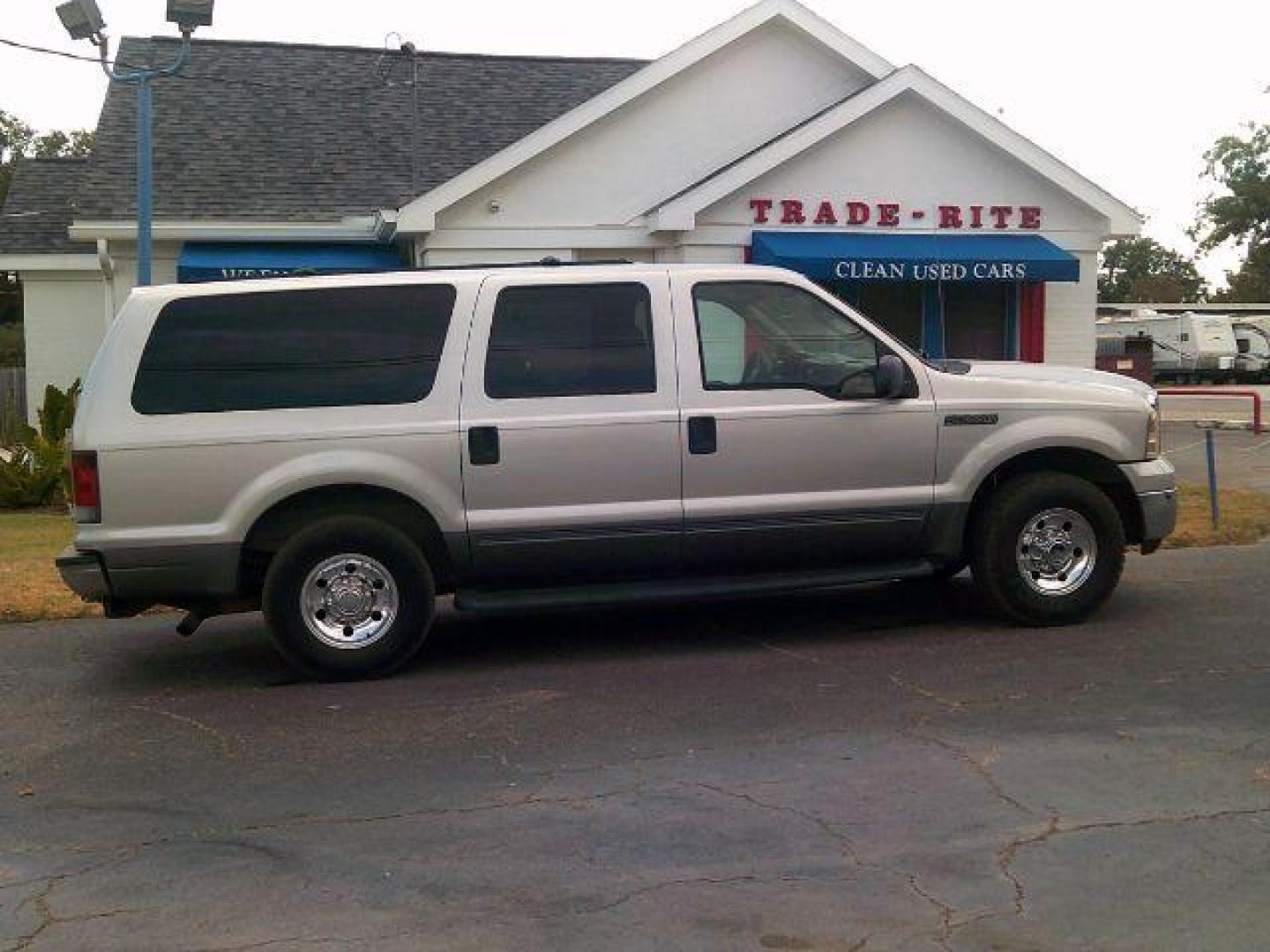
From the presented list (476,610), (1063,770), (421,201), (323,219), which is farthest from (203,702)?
(323,219)

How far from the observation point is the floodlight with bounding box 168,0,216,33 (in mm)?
12484

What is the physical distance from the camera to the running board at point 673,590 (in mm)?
7047

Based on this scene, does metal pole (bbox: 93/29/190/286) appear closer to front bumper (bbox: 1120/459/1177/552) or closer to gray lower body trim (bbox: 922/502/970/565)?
gray lower body trim (bbox: 922/502/970/565)

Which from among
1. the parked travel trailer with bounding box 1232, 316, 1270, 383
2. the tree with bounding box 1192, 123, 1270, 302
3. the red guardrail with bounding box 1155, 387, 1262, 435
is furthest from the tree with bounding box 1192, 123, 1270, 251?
the red guardrail with bounding box 1155, 387, 1262, 435

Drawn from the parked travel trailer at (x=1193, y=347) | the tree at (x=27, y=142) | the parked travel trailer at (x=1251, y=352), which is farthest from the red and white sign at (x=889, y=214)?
the tree at (x=27, y=142)

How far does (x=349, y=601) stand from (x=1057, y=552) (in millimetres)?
3850

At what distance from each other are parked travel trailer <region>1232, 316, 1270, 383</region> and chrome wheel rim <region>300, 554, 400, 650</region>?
143ft

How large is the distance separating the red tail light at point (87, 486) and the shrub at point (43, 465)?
28.4 ft

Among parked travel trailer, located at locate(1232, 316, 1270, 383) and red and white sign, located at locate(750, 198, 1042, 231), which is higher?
red and white sign, located at locate(750, 198, 1042, 231)

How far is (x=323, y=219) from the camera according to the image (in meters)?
17.1

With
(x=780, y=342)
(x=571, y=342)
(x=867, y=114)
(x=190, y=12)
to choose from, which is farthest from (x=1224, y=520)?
(x=190, y=12)

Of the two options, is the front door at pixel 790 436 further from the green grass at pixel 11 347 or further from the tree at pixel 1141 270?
the tree at pixel 1141 270

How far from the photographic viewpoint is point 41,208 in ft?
74.0

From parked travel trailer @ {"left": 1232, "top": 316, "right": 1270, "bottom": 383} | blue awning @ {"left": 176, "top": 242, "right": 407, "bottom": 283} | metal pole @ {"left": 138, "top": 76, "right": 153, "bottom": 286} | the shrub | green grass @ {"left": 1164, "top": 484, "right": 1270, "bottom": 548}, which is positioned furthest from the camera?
parked travel trailer @ {"left": 1232, "top": 316, "right": 1270, "bottom": 383}
